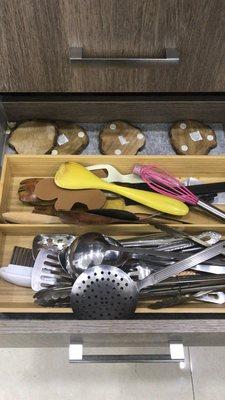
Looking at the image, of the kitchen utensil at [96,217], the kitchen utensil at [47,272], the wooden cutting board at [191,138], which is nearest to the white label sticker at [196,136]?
the wooden cutting board at [191,138]

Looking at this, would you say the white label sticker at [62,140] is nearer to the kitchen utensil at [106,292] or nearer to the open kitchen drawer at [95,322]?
the open kitchen drawer at [95,322]

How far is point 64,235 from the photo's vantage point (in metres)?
0.65

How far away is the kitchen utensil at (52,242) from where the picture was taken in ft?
2.08

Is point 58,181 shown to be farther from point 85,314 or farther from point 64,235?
point 85,314

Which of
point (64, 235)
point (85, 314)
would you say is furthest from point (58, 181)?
point (85, 314)

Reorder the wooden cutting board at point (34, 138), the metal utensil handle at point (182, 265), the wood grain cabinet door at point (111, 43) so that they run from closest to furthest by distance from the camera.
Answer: the wood grain cabinet door at point (111, 43) < the metal utensil handle at point (182, 265) < the wooden cutting board at point (34, 138)

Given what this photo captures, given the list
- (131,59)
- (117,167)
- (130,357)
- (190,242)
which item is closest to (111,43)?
(131,59)

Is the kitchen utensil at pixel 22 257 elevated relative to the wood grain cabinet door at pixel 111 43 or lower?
lower

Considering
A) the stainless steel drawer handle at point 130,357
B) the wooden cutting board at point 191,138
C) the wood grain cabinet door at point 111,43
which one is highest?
the wood grain cabinet door at point 111,43

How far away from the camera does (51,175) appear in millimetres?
692

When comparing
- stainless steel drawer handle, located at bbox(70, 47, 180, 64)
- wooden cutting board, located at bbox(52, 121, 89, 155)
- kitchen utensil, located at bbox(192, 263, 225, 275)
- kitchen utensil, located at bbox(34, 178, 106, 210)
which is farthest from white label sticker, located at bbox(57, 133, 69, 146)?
kitchen utensil, located at bbox(192, 263, 225, 275)

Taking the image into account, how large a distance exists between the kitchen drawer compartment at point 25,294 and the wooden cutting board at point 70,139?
156 millimetres

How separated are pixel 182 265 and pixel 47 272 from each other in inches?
7.9

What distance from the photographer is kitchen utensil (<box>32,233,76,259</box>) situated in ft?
2.08
